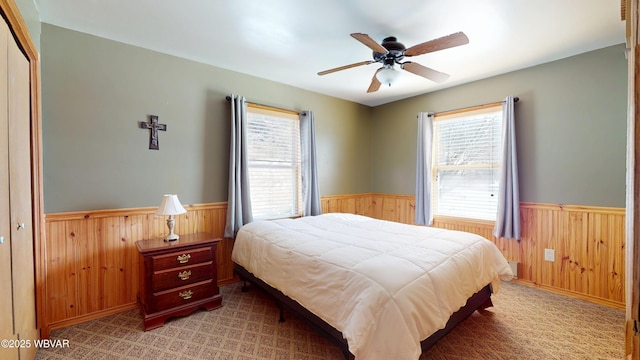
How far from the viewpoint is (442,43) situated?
6.62ft

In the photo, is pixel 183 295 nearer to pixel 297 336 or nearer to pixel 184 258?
pixel 184 258

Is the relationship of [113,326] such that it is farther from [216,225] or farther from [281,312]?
[281,312]

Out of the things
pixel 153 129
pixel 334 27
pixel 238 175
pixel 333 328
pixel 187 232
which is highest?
pixel 334 27

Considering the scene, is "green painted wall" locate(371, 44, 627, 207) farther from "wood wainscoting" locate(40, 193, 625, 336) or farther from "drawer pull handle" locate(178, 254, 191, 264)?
"drawer pull handle" locate(178, 254, 191, 264)

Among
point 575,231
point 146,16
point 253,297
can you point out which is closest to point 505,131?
point 575,231

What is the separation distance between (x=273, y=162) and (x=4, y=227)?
8.24 ft

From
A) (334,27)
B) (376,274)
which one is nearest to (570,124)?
(334,27)

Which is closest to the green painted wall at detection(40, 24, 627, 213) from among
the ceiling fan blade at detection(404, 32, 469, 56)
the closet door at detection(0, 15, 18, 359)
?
the closet door at detection(0, 15, 18, 359)

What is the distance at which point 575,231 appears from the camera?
2.86m

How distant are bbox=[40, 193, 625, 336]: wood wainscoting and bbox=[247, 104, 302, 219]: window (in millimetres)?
557

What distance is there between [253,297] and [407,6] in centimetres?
302

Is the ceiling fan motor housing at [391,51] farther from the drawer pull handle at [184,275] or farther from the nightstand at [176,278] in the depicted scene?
the drawer pull handle at [184,275]

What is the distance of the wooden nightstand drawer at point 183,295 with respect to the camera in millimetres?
2332

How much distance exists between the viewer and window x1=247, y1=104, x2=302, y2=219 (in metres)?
3.46
